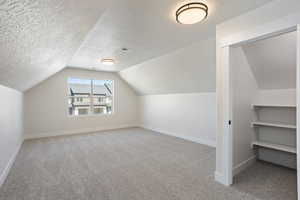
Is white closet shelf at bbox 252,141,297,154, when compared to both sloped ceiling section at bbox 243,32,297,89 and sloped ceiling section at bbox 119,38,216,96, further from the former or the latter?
sloped ceiling section at bbox 119,38,216,96

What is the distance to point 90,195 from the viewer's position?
1.85 meters

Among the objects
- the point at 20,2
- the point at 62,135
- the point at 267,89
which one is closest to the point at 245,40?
the point at 267,89

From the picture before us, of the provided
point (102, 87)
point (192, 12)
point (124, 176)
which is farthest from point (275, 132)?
point (102, 87)

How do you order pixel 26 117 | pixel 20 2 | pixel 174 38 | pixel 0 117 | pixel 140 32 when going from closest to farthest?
pixel 20 2, pixel 0 117, pixel 140 32, pixel 174 38, pixel 26 117

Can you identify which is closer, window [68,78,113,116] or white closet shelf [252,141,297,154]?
white closet shelf [252,141,297,154]

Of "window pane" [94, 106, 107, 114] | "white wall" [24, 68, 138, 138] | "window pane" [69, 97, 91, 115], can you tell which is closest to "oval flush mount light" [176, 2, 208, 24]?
"white wall" [24, 68, 138, 138]

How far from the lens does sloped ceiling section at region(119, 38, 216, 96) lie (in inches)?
122

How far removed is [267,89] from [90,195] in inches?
138

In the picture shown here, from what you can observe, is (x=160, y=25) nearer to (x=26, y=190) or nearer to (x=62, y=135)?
(x=26, y=190)

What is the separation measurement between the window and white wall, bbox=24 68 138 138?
0.74ft

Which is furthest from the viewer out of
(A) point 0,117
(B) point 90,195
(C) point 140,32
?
(C) point 140,32

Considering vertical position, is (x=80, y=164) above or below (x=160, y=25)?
below

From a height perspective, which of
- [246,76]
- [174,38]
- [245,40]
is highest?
[174,38]

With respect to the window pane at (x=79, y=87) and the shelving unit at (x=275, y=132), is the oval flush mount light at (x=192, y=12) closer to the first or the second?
the shelving unit at (x=275, y=132)
